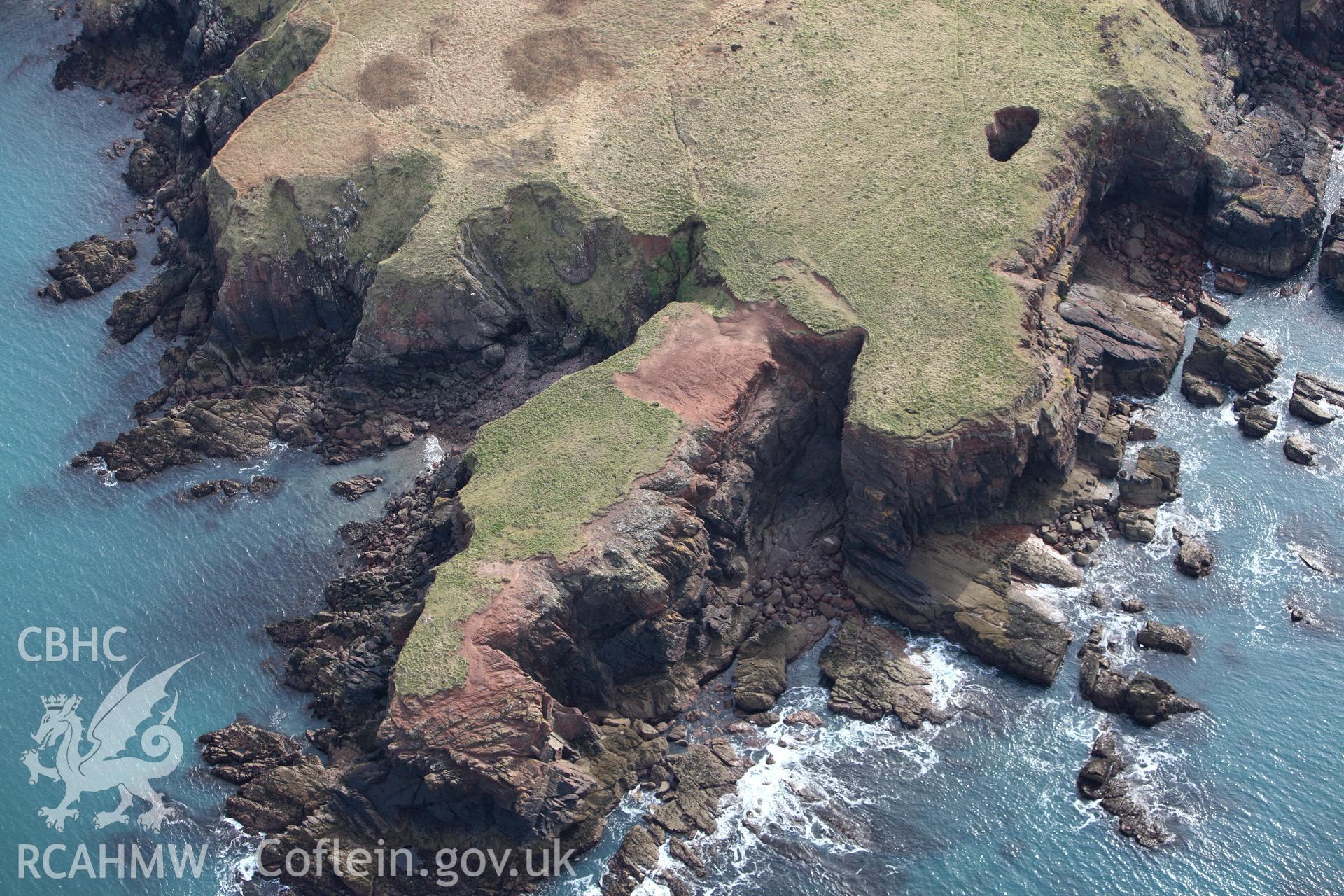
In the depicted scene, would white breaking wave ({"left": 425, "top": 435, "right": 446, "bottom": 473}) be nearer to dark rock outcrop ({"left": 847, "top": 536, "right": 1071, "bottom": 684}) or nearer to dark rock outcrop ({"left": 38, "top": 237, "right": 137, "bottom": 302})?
dark rock outcrop ({"left": 847, "top": 536, "right": 1071, "bottom": 684})

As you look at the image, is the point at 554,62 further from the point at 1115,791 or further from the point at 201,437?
the point at 1115,791

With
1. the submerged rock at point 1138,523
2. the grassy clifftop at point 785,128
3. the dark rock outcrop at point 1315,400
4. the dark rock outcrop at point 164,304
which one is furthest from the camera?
the dark rock outcrop at point 164,304

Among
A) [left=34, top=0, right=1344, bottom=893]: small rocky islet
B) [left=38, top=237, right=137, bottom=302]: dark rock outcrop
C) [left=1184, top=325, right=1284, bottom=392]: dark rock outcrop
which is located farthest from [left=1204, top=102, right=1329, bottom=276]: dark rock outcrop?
[left=38, top=237, right=137, bottom=302]: dark rock outcrop

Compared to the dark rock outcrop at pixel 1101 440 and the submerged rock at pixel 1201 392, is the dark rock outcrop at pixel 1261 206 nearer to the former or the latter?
the submerged rock at pixel 1201 392

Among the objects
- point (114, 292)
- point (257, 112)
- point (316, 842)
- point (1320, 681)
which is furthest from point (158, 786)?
point (1320, 681)

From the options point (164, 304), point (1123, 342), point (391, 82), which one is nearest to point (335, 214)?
point (391, 82)

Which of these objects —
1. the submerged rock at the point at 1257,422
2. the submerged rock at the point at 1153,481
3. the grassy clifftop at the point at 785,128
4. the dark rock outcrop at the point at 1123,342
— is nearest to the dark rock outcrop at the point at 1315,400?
the submerged rock at the point at 1257,422

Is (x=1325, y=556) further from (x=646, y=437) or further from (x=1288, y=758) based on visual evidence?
(x=646, y=437)
